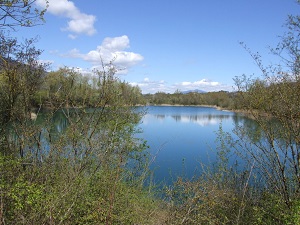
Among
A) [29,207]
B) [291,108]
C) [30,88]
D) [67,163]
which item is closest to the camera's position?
[29,207]

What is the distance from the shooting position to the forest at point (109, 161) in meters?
4.93

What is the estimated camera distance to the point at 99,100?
8547 mm

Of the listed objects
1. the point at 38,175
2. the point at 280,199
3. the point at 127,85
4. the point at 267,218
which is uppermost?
the point at 127,85

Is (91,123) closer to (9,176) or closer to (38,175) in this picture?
(38,175)

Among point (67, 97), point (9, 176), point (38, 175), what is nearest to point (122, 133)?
point (67, 97)

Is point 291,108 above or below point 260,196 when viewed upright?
above

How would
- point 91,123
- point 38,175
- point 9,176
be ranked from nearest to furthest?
1. point 9,176
2. point 38,175
3. point 91,123

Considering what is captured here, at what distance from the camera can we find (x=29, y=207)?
461 centimetres

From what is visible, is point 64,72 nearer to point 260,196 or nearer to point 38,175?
point 38,175

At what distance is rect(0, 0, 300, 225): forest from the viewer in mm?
4930

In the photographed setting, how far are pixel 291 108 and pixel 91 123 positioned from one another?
18.8ft

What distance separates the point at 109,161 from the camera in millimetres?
7418

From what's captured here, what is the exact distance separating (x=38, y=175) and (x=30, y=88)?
3326mm

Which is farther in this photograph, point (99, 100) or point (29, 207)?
point (99, 100)
